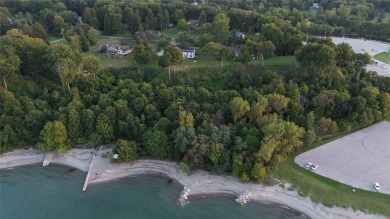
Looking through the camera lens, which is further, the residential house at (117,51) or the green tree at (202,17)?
the green tree at (202,17)

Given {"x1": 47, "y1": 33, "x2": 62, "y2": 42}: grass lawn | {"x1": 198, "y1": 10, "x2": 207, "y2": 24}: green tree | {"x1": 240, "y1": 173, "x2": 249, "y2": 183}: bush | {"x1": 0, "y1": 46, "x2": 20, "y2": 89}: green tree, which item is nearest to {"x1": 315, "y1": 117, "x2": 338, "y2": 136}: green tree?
{"x1": 240, "y1": 173, "x2": 249, "y2": 183}: bush

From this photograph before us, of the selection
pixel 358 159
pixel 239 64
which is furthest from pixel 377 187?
pixel 239 64

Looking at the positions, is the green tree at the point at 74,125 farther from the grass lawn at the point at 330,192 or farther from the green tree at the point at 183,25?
the green tree at the point at 183,25

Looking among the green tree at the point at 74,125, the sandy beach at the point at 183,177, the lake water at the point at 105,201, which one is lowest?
the lake water at the point at 105,201

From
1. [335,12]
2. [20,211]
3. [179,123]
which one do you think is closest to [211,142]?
[179,123]

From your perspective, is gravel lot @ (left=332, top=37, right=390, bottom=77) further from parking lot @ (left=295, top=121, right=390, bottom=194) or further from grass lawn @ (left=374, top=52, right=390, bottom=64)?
parking lot @ (left=295, top=121, right=390, bottom=194)

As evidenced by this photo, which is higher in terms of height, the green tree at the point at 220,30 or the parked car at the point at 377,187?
the green tree at the point at 220,30

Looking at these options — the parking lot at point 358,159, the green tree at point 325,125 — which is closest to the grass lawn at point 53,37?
the parking lot at point 358,159

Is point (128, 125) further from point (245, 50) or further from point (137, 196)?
point (245, 50)

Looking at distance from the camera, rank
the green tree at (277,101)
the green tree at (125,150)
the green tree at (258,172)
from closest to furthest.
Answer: the green tree at (258,172), the green tree at (125,150), the green tree at (277,101)

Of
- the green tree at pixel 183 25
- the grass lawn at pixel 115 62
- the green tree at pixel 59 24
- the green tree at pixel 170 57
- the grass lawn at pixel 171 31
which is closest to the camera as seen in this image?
the green tree at pixel 170 57
